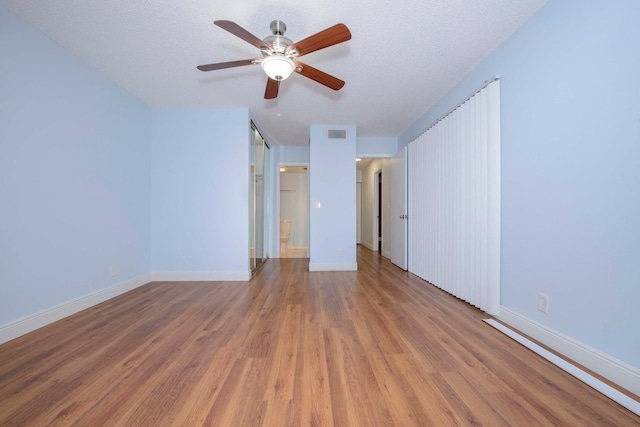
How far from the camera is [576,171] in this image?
1.55 meters

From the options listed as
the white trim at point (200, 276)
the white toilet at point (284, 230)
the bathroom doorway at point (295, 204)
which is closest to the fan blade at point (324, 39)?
the white trim at point (200, 276)

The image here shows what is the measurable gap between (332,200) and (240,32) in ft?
9.44

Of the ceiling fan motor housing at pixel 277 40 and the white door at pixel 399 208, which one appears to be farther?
the white door at pixel 399 208

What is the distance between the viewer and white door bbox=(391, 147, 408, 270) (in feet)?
13.5

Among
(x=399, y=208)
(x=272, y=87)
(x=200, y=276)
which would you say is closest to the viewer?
(x=272, y=87)

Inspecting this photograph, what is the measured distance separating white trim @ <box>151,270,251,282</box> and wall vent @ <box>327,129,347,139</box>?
266 cm

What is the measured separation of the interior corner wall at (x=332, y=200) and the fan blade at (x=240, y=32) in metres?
2.41

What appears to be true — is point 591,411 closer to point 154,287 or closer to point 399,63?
point 399,63

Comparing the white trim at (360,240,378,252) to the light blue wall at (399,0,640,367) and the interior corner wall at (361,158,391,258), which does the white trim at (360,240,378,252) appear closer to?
the interior corner wall at (361,158,391,258)

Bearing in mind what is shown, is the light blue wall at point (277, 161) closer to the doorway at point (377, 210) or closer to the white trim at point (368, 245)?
the doorway at point (377, 210)

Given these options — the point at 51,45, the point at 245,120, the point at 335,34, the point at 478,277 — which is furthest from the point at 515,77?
the point at 51,45

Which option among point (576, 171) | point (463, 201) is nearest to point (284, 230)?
point (463, 201)

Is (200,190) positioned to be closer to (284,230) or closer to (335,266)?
(335,266)

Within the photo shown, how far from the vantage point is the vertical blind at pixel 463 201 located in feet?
7.26
